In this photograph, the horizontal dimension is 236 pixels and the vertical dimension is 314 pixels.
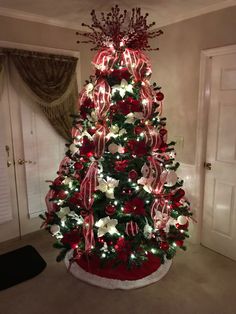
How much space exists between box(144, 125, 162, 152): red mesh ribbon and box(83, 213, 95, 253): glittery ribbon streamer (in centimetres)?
78

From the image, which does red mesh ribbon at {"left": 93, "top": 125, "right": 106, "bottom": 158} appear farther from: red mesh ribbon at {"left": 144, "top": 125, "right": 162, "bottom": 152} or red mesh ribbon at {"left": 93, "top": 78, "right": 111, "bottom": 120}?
red mesh ribbon at {"left": 144, "top": 125, "right": 162, "bottom": 152}

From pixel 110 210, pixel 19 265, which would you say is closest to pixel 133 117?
pixel 110 210

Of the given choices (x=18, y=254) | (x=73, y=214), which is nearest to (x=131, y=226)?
(x=73, y=214)

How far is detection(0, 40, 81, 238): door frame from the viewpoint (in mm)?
2895

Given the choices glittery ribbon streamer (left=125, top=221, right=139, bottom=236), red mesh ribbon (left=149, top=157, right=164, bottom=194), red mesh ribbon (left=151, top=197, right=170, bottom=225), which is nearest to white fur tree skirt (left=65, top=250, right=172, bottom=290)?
glittery ribbon streamer (left=125, top=221, right=139, bottom=236)

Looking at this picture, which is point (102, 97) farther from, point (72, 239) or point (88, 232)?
point (72, 239)

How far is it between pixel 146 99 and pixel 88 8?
3.71 feet

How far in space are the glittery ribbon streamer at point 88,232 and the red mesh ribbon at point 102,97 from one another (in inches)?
34.8

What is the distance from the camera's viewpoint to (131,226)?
2182 millimetres

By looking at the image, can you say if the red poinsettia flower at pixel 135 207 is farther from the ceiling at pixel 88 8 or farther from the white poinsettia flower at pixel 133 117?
the ceiling at pixel 88 8

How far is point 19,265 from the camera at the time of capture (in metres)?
2.62

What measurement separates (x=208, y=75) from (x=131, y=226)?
1687 mm

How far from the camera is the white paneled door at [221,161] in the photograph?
2518mm

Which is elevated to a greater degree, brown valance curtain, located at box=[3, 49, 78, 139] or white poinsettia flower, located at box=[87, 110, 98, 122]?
brown valance curtain, located at box=[3, 49, 78, 139]
